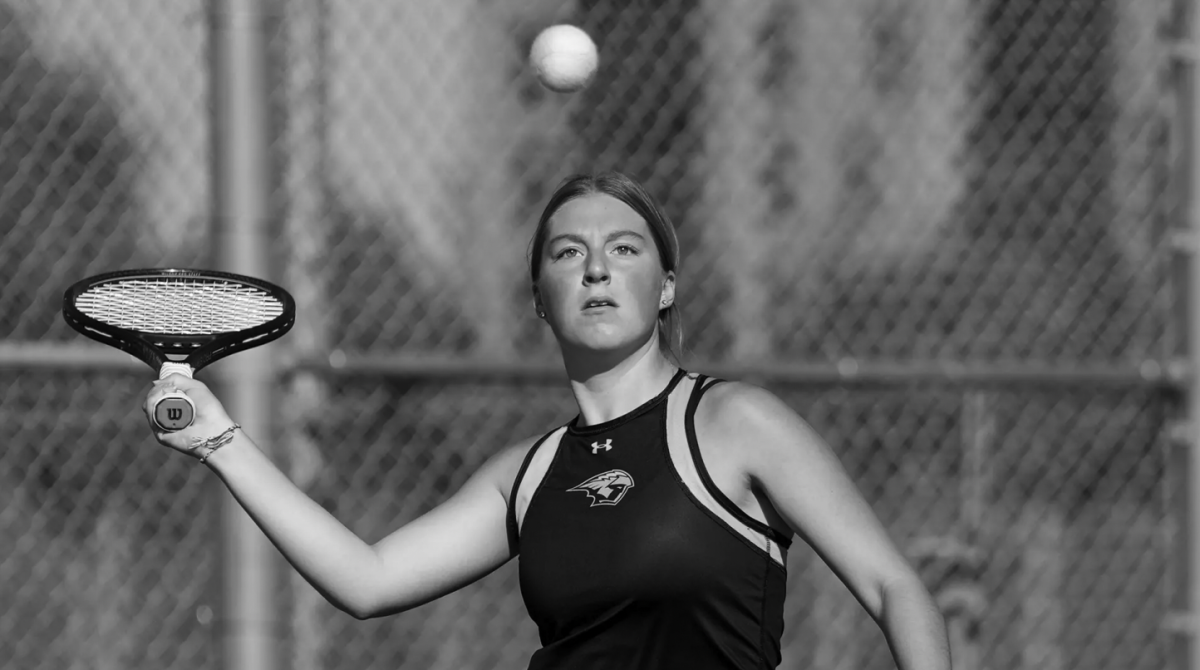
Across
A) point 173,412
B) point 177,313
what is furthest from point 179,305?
point 173,412

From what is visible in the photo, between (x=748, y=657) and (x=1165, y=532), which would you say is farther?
(x=1165, y=532)

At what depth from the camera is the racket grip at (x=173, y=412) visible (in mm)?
2553

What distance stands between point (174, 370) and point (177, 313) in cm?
14

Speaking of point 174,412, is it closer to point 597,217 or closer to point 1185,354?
point 597,217

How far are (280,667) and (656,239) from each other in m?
1.98

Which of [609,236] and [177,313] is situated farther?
[177,313]

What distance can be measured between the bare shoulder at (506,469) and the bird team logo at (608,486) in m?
0.25

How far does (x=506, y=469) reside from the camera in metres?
2.78

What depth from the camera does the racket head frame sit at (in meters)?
2.78

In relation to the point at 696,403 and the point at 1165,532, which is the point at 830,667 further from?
the point at 696,403

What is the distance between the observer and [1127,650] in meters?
5.92

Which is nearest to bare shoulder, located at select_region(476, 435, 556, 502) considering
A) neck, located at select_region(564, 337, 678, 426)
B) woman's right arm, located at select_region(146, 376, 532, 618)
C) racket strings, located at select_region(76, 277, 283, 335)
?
woman's right arm, located at select_region(146, 376, 532, 618)

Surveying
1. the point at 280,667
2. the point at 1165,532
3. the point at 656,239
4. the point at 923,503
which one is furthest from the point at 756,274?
the point at 656,239

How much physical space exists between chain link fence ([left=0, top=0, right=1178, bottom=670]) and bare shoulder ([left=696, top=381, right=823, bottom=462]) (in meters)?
1.90
